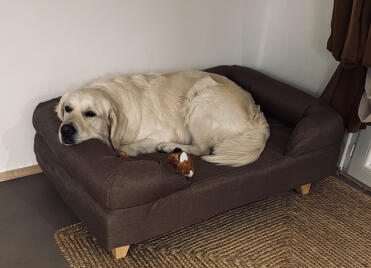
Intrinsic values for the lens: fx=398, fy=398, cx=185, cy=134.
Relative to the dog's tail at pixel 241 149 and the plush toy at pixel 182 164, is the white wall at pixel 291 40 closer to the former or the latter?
the dog's tail at pixel 241 149

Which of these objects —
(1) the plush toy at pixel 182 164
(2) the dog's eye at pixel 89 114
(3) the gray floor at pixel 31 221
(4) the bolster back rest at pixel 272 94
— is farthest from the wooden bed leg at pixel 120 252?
(4) the bolster back rest at pixel 272 94

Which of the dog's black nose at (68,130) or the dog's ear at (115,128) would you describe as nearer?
the dog's black nose at (68,130)

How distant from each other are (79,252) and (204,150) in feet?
2.89

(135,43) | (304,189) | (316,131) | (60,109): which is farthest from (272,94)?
(60,109)

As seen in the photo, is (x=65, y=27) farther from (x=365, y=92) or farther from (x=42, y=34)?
(x=365, y=92)

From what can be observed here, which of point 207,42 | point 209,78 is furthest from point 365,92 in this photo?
point 207,42

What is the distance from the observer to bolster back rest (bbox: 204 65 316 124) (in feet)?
8.19

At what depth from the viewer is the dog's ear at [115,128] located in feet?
6.98

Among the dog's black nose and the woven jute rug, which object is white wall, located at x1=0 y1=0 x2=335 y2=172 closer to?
the dog's black nose

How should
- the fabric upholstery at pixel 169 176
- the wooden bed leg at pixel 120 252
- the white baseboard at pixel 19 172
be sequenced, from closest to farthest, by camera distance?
the fabric upholstery at pixel 169 176
the wooden bed leg at pixel 120 252
the white baseboard at pixel 19 172

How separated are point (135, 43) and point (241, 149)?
1.06 m

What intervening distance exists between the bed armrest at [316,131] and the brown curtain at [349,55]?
130 millimetres

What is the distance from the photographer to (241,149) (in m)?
2.15

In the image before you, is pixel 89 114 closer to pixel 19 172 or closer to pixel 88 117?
pixel 88 117
